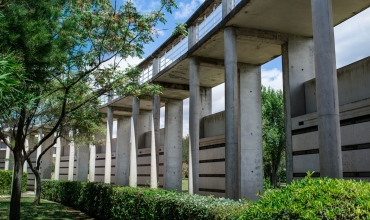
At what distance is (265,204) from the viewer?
411cm

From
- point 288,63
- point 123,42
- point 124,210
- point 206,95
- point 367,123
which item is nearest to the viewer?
point 367,123

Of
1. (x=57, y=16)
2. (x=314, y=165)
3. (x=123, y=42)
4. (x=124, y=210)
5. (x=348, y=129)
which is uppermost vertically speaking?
(x=123, y=42)

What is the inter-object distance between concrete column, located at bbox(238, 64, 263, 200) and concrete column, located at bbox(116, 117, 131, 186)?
13969 mm

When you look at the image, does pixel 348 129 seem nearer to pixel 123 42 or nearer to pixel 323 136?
pixel 323 136

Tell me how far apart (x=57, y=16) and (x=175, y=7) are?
4.61m

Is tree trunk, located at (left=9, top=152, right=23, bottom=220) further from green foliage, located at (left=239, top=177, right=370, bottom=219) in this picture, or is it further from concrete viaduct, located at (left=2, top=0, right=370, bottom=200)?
green foliage, located at (left=239, top=177, right=370, bottom=219)

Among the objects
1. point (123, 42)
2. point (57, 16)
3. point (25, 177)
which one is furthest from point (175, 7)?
point (25, 177)

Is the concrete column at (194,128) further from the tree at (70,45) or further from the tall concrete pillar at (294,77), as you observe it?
the tall concrete pillar at (294,77)

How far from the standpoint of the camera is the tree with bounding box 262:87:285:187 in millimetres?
30031

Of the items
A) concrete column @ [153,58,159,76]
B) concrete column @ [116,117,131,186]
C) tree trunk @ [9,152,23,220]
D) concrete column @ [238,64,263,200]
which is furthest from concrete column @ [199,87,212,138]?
tree trunk @ [9,152,23,220]

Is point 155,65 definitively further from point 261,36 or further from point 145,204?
point 145,204

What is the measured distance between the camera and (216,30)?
13.0 meters

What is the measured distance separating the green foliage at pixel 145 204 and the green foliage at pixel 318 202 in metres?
1.11

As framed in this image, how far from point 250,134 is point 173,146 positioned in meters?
7.65
